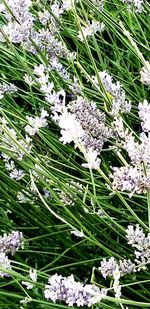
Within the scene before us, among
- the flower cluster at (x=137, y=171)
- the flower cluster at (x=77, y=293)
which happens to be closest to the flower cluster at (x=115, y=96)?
the flower cluster at (x=137, y=171)

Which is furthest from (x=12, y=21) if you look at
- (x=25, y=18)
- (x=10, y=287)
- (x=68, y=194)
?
(x=10, y=287)

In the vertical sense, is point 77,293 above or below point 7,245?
below

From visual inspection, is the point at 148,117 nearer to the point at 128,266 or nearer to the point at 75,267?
the point at 128,266

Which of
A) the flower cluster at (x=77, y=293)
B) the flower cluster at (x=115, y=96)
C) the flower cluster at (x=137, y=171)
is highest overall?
the flower cluster at (x=115, y=96)

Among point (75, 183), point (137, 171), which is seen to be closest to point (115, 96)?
point (75, 183)

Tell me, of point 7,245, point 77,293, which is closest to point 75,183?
point 7,245

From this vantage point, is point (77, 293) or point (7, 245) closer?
A: point (77, 293)

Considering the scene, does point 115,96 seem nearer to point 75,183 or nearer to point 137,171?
point 75,183

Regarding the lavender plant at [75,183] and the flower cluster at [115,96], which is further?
the flower cluster at [115,96]

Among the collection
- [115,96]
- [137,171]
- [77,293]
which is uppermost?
[115,96]

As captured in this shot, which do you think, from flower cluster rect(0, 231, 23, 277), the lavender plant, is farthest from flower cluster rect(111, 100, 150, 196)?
flower cluster rect(0, 231, 23, 277)

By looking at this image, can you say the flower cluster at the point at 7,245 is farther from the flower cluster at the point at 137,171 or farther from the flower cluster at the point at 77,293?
the flower cluster at the point at 137,171
